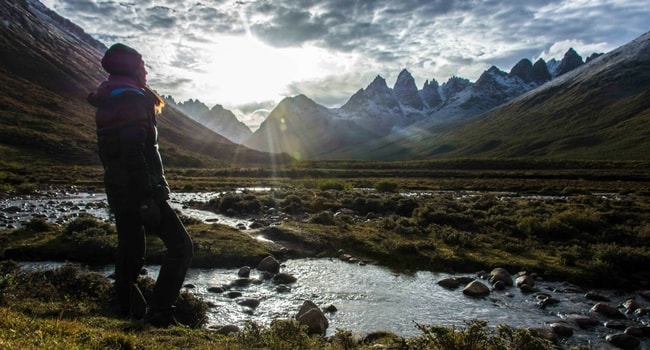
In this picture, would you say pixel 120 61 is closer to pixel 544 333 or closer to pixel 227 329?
pixel 227 329

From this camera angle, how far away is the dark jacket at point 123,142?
713 cm

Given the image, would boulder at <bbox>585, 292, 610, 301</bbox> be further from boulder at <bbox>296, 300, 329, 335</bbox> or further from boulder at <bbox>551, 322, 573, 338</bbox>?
boulder at <bbox>296, 300, 329, 335</bbox>

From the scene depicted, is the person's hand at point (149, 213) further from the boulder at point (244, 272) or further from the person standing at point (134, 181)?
the boulder at point (244, 272)

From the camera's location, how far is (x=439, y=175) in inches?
3957

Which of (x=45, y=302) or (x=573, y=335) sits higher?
(x=45, y=302)

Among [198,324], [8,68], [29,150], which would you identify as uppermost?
[8,68]

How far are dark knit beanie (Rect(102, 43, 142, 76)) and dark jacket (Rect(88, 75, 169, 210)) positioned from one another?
1.07 ft

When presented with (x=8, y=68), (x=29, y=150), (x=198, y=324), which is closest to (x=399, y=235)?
(x=198, y=324)

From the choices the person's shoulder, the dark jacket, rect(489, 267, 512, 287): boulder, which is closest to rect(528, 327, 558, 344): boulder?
rect(489, 267, 512, 287): boulder

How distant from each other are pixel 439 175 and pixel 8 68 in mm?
170010

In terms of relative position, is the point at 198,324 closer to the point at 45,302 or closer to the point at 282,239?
the point at 45,302

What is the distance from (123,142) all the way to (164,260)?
8.30 feet

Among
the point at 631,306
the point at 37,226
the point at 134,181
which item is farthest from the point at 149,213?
the point at 37,226

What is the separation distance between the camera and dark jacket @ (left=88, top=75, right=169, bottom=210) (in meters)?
7.13
